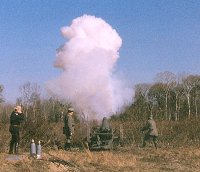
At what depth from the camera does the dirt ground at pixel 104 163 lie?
1349 centimetres

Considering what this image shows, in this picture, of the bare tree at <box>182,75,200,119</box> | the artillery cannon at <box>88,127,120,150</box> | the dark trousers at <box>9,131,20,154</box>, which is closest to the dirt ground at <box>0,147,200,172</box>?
the dark trousers at <box>9,131,20,154</box>

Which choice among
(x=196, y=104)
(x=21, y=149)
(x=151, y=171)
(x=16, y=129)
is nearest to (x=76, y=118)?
(x=21, y=149)

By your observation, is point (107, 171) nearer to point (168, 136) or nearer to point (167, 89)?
point (168, 136)

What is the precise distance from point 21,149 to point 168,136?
9789 mm

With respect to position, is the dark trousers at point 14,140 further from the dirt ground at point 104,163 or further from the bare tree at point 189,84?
the bare tree at point 189,84

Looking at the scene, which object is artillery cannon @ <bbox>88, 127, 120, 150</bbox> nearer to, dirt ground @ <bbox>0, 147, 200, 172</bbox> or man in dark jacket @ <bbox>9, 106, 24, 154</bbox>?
dirt ground @ <bbox>0, 147, 200, 172</bbox>

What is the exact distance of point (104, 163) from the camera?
15383mm

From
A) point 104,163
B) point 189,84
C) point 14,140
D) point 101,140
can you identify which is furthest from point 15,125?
point 189,84

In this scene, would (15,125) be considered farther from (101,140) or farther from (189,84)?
(189,84)

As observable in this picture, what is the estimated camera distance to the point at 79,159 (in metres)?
15.8

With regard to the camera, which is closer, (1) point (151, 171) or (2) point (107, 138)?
(1) point (151, 171)

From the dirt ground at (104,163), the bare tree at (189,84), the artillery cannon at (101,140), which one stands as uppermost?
the bare tree at (189,84)

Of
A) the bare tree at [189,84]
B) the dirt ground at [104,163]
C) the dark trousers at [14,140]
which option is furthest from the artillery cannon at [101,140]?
the bare tree at [189,84]

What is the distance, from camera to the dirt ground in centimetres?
1349
